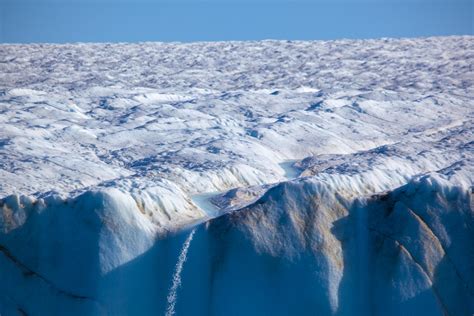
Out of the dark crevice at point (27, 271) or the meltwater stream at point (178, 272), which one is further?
the dark crevice at point (27, 271)

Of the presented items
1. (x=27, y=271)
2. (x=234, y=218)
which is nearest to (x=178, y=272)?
(x=234, y=218)

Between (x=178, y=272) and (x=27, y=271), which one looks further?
(x=27, y=271)

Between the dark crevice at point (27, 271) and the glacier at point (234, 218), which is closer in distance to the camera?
the glacier at point (234, 218)

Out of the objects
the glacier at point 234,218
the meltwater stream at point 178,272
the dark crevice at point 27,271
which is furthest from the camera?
the dark crevice at point 27,271

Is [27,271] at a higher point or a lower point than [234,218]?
lower

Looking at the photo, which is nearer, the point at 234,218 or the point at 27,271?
the point at 234,218

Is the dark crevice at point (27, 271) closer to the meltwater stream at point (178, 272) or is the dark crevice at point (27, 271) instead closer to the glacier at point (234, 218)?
the glacier at point (234, 218)

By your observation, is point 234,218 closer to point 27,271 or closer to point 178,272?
point 178,272

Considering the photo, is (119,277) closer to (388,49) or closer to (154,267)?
(154,267)

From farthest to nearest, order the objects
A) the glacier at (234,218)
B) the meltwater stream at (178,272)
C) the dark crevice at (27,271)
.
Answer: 1. the dark crevice at (27,271)
2. the meltwater stream at (178,272)
3. the glacier at (234,218)

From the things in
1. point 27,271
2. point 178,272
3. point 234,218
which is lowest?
point 178,272

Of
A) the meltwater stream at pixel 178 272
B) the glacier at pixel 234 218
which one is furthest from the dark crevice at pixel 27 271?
the meltwater stream at pixel 178 272
